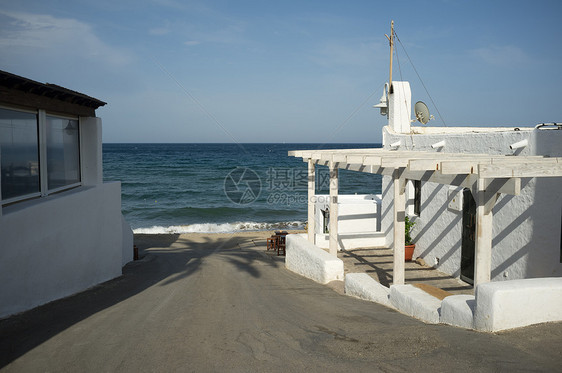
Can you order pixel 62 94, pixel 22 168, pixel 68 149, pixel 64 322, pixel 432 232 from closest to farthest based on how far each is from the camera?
pixel 64 322
pixel 22 168
pixel 62 94
pixel 68 149
pixel 432 232

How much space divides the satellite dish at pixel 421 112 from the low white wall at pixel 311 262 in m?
5.95

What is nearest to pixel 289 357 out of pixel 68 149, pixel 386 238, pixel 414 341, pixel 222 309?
pixel 414 341

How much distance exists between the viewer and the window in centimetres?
637

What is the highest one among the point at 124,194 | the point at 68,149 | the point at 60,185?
the point at 68,149

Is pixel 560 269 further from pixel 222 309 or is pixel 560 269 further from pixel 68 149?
pixel 68 149

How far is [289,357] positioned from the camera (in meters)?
4.21

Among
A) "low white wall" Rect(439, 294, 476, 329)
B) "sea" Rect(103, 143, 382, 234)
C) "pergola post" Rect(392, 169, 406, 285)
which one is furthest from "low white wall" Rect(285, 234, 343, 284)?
"sea" Rect(103, 143, 382, 234)

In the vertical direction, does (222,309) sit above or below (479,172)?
below

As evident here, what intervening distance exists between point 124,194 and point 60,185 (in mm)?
30743

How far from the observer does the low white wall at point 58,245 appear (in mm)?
5828

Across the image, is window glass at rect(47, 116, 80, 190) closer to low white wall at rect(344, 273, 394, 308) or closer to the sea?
low white wall at rect(344, 273, 394, 308)

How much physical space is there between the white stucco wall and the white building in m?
7.98

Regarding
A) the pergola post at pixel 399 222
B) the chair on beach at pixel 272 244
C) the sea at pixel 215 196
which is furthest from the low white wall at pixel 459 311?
the sea at pixel 215 196

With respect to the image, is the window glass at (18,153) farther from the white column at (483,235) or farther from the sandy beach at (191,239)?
the sandy beach at (191,239)
